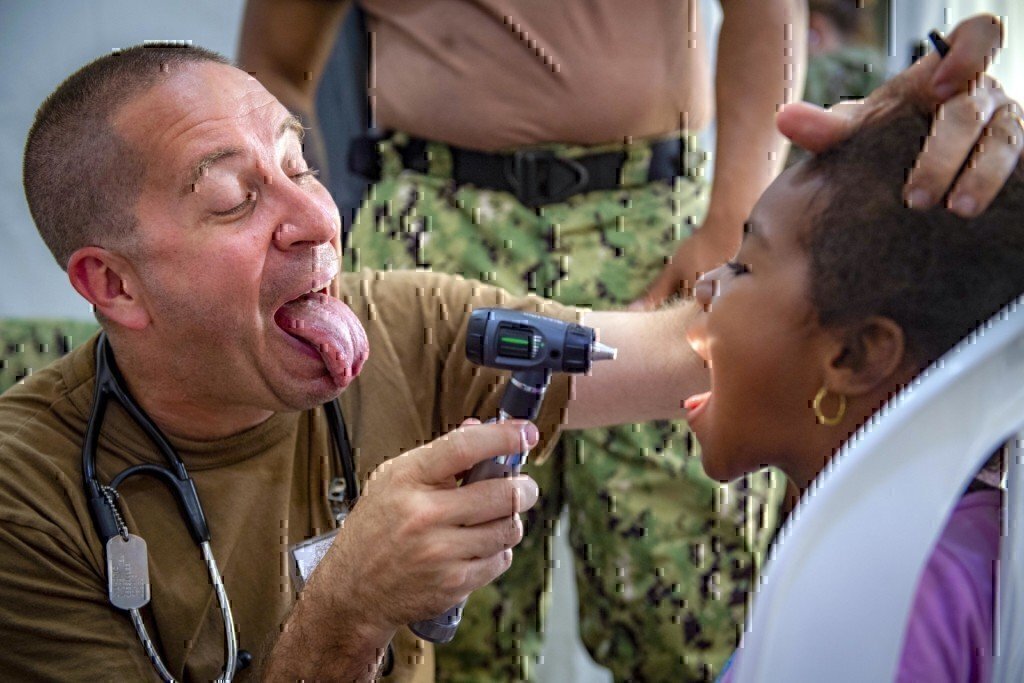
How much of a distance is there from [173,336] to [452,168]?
1.62 ft

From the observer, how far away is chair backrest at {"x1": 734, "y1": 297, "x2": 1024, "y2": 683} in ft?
1.98

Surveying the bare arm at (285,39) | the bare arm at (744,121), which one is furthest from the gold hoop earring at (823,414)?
the bare arm at (285,39)

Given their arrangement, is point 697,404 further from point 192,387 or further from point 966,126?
point 192,387

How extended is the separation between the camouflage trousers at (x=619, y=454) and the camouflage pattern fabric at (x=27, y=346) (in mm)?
394

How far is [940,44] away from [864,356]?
0.24 m

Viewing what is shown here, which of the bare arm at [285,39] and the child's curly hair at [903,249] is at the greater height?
the bare arm at [285,39]

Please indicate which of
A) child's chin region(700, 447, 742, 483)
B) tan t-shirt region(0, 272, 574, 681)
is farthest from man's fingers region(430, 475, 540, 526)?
tan t-shirt region(0, 272, 574, 681)

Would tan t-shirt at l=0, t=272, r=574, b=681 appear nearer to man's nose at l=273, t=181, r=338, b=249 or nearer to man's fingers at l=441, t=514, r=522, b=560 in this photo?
man's nose at l=273, t=181, r=338, b=249

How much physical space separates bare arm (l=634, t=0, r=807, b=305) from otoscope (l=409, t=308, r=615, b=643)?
0.60m

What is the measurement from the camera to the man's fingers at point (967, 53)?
805 mm

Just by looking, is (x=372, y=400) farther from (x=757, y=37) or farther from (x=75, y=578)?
(x=757, y=37)

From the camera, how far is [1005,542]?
66 cm

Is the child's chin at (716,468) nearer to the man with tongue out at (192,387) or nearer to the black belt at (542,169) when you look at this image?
the man with tongue out at (192,387)

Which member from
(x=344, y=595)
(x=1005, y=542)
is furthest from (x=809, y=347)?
(x=344, y=595)
